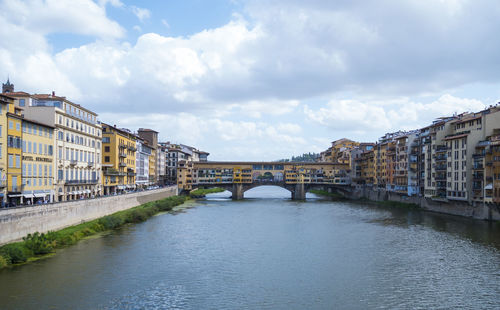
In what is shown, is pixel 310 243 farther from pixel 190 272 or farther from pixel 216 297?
pixel 216 297

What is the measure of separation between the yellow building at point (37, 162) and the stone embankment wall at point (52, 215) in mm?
3127

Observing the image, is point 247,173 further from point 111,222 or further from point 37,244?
point 37,244

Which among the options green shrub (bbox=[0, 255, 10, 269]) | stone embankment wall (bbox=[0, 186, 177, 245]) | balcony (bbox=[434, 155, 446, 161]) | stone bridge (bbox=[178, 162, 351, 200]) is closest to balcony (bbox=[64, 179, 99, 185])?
stone embankment wall (bbox=[0, 186, 177, 245])

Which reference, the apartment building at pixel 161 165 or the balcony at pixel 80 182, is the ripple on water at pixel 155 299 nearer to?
the balcony at pixel 80 182

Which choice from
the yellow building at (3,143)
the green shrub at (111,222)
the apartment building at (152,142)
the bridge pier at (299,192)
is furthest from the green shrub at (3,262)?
the apartment building at (152,142)

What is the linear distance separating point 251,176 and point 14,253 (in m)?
80.2

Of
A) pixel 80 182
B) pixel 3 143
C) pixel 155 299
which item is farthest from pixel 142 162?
pixel 155 299

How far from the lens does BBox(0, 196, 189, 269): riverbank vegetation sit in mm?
28469

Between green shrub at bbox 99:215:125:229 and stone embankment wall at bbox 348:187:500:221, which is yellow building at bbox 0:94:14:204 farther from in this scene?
stone embankment wall at bbox 348:187:500:221

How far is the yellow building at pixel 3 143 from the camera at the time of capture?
35.6 metres

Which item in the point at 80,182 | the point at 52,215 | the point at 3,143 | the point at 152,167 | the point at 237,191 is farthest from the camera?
the point at 152,167

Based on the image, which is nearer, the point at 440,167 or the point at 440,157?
the point at 440,167

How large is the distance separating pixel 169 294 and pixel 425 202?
55.3 metres

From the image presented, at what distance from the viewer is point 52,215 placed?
122ft
